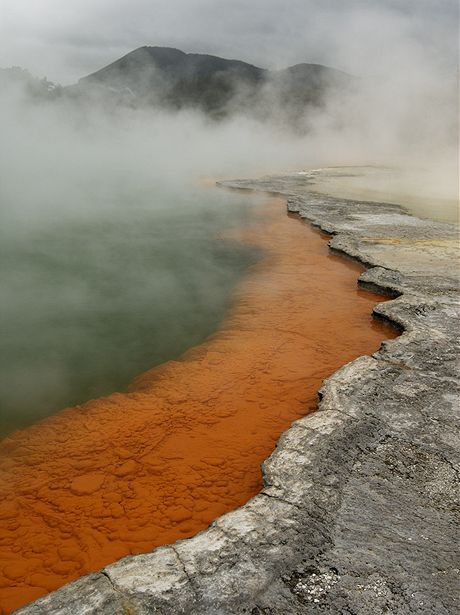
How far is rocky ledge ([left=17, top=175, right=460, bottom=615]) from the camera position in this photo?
169 centimetres

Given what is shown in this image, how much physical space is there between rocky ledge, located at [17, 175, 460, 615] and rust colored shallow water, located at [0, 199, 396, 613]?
0.34 metres

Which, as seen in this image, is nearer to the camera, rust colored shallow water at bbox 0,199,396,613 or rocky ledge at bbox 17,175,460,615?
rocky ledge at bbox 17,175,460,615

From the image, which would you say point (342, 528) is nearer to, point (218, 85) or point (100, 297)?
point (100, 297)

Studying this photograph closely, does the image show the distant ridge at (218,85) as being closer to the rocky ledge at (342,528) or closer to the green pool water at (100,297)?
the green pool water at (100,297)

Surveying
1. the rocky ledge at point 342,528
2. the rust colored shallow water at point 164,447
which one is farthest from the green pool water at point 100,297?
the rocky ledge at point 342,528

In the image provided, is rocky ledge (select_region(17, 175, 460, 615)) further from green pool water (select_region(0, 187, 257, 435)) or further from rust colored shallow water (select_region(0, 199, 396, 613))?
green pool water (select_region(0, 187, 257, 435))

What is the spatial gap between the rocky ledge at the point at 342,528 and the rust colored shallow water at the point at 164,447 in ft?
1.12

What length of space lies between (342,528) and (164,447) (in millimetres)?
1225

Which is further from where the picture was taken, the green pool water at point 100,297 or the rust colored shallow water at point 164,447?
the green pool water at point 100,297

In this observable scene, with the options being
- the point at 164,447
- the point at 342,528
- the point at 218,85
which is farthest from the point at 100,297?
the point at 218,85

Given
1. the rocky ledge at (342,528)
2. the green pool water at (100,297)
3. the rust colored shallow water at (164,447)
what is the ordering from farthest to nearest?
1. the green pool water at (100,297)
2. the rust colored shallow water at (164,447)
3. the rocky ledge at (342,528)

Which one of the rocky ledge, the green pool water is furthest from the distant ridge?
the rocky ledge

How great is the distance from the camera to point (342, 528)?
199cm

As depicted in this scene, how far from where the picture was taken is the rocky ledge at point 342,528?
1692 millimetres
